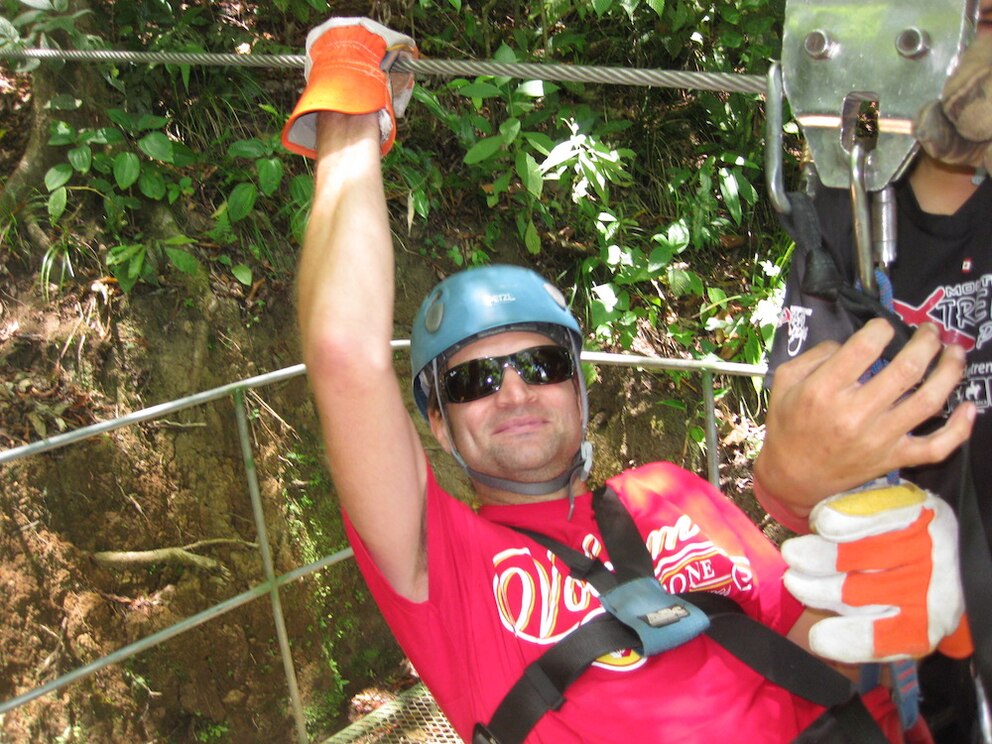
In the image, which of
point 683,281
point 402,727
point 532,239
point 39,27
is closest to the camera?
point 402,727

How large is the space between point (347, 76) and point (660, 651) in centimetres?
126

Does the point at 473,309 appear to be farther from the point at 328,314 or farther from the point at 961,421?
the point at 961,421

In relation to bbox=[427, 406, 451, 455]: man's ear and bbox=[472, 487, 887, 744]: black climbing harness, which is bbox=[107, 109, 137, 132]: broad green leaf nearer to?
bbox=[427, 406, 451, 455]: man's ear

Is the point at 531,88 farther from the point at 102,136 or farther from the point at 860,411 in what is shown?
the point at 860,411

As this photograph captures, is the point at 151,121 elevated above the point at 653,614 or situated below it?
above

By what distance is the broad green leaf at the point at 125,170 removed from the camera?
381 centimetres

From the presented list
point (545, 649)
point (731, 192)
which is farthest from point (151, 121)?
point (545, 649)

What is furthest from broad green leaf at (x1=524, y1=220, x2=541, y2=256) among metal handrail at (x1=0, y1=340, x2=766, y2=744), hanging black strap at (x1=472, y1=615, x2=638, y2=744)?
hanging black strap at (x1=472, y1=615, x2=638, y2=744)

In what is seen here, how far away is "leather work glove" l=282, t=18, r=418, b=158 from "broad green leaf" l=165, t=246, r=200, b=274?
2.33m

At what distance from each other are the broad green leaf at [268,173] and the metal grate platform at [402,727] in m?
2.15

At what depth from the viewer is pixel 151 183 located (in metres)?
4.01

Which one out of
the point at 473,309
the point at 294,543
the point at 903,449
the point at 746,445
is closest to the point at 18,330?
the point at 294,543

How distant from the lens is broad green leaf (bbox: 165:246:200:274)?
3.96 m

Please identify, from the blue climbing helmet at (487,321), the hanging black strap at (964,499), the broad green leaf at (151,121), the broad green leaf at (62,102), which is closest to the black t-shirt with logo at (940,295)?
the hanging black strap at (964,499)
